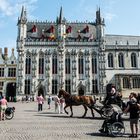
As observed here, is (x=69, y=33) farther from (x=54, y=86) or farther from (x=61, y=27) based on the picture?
(x=54, y=86)

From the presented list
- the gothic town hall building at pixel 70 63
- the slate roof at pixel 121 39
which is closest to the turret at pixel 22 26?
the gothic town hall building at pixel 70 63

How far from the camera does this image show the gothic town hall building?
57.0 meters

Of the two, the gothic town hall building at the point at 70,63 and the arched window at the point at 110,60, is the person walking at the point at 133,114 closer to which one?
the gothic town hall building at the point at 70,63

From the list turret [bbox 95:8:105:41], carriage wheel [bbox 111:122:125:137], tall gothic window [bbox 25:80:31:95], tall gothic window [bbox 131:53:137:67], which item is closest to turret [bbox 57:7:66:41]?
turret [bbox 95:8:105:41]

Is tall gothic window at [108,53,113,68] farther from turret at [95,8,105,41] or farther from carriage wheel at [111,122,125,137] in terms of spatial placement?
carriage wheel at [111,122,125,137]

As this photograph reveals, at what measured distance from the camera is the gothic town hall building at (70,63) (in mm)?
57031

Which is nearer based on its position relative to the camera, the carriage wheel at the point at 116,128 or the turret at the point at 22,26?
the carriage wheel at the point at 116,128

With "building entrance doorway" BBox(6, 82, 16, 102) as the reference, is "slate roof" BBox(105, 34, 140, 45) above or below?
above

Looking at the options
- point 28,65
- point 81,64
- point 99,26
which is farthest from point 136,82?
point 28,65

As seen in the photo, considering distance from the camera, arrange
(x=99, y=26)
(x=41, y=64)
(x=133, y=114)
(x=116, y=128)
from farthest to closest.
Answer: (x=99, y=26) → (x=41, y=64) → (x=116, y=128) → (x=133, y=114)

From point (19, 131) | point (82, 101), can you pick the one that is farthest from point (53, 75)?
point (19, 131)

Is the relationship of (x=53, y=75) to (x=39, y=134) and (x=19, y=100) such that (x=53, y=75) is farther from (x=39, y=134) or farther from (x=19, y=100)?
(x=39, y=134)

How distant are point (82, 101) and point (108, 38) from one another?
46216mm

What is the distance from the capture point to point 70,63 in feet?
191
